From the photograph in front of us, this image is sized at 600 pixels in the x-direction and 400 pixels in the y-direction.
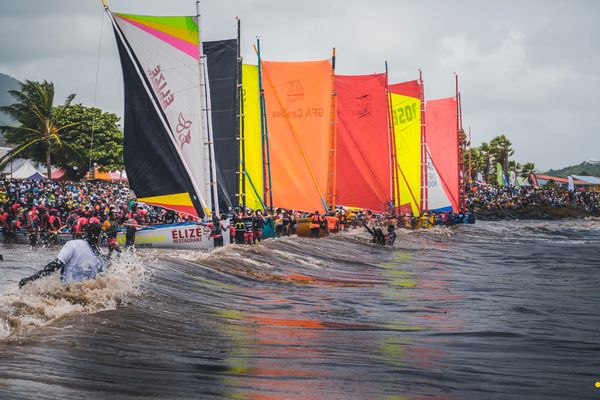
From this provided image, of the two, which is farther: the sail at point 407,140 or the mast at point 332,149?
the sail at point 407,140

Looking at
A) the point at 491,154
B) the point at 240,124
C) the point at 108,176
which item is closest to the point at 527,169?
the point at 491,154

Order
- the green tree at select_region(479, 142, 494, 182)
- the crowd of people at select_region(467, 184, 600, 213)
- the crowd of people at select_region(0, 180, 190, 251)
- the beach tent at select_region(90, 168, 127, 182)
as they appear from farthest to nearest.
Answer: the green tree at select_region(479, 142, 494, 182) < the crowd of people at select_region(467, 184, 600, 213) < the beach tent at select_region(90, 168, 127, 182) < the crowd of people at select_region(0, 180, 190, 251)

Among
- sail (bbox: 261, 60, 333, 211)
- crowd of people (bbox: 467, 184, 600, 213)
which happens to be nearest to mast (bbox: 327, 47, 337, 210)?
sail (bbox: 261, 60, 333, 211)

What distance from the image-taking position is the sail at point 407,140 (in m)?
54.7

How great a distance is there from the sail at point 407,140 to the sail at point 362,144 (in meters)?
4.40

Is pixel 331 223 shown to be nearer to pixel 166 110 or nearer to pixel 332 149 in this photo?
pixel 332 149

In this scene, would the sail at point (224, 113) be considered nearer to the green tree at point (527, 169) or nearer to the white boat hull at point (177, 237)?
the white boat hull at point (177, 237)

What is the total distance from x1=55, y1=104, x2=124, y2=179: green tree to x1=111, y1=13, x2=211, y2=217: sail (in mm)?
49092

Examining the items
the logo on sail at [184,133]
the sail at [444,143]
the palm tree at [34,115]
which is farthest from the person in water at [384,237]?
the palm tree at [34,115]

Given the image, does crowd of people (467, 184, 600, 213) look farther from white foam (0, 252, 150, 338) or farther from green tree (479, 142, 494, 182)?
Result: white foam (0, 252, 150, 338)

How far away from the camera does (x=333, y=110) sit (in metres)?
43.9

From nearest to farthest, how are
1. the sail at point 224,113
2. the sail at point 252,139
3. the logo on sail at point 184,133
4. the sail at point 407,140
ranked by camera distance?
the logo on sail at point 184,133 → the sail at point 224,113 → the sail at point 252,139 → the sail at point 407,140

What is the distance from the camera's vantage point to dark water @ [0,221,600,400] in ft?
30.9

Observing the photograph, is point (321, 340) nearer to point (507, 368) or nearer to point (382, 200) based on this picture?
point (507, 368)
